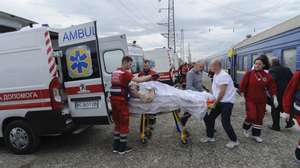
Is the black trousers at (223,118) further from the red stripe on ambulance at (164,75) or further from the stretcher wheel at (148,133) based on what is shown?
the red stripe on ambulance at (164,75)

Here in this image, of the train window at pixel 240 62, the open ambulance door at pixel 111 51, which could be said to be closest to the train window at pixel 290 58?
the open ambulance door at pixel 111 51

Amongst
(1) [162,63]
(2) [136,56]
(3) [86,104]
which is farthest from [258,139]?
(1) [162,63]

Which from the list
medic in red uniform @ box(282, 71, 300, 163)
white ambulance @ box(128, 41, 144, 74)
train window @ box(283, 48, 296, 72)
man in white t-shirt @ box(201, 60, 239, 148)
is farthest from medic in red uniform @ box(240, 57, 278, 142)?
white ambulance @ box(128, 41, 144, 74)

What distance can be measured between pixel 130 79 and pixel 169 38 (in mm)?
28856

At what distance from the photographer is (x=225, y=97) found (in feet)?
14.5

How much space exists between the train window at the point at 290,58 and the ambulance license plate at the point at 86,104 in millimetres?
5867

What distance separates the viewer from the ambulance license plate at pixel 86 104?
4375 millimetres

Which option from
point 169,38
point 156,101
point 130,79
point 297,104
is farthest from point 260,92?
point 169,38

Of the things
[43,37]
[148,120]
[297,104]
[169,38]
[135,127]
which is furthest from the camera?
[169,38]

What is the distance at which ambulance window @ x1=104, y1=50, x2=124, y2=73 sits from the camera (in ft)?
25.2

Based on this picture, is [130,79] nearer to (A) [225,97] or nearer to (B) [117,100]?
(B) [117,100]

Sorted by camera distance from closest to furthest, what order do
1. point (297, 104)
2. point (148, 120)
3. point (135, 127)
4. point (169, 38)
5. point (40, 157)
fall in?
point (297, 104) → point (40, 157) → point (148, 120) → point (135, 127) → point (169, 38)

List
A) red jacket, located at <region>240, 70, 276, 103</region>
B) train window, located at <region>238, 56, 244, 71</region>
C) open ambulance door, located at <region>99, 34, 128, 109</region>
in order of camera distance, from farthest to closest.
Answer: train window, located at <region>238, 56, 244, 71</region>
open ambulance door, located at <region>99, 34, 128, 109</region>
red jacket, located at <region>240, 70, 276, 103</region>

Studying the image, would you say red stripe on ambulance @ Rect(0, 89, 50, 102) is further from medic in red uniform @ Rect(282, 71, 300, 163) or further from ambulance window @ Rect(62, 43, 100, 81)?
medic in red uniform @ Rect(282, 71, 300, 163)
